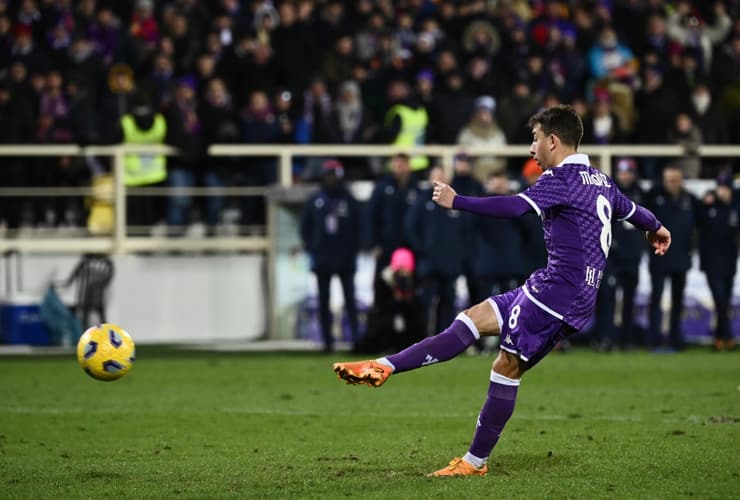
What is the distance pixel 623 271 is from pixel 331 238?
3.76 metres

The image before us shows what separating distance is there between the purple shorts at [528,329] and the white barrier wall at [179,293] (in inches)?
472

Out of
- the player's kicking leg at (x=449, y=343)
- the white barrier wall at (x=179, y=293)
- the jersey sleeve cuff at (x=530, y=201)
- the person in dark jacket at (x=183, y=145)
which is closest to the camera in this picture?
the jersey sleeve cuff at (x=530, y=201)

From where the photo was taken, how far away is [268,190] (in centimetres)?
1927

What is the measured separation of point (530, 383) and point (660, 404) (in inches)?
84.1

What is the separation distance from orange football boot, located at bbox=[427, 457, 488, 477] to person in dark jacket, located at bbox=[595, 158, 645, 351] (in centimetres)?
1009

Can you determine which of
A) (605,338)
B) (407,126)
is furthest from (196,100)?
(605,338)

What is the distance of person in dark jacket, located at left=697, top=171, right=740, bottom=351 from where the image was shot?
56.9 feet

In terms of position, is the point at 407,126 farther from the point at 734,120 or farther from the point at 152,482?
the point at 152,482

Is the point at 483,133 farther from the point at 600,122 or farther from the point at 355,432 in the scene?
the point at 355,432

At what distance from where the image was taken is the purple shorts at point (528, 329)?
744 cm

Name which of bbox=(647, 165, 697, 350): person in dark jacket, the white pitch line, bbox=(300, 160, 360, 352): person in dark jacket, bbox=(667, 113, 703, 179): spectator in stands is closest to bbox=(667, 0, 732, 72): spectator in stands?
bbox=(667, 113, 703, 179): spectator in stands

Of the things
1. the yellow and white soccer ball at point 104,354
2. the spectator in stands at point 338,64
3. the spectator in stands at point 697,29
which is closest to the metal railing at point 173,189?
the spectator in stands at point 338,64

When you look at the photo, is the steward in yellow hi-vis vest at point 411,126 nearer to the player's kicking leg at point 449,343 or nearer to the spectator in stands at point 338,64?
the spectator in stands at point 338,64

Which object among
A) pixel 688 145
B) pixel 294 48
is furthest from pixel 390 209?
pixel 688 145
